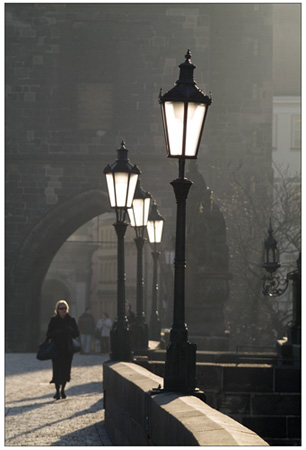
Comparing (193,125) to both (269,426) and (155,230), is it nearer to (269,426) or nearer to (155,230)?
(269,426)

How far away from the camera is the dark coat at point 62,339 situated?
16.3 meters

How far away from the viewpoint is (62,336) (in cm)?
1639

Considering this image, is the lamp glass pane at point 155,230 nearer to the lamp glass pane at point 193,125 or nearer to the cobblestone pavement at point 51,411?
the cobblestone pavement at point 51,411

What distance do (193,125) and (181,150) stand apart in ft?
0.69

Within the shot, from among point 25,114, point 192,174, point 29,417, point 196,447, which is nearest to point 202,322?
point 192,174

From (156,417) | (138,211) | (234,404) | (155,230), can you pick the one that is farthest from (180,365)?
(155,230)

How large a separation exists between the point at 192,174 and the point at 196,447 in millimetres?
16590

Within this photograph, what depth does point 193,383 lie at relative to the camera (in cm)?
853

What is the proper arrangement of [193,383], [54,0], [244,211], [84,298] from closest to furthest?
1. [193,383]
2. [244,211]
3. [54,0]
4. [84,298]

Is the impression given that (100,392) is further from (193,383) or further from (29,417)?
(193,383)

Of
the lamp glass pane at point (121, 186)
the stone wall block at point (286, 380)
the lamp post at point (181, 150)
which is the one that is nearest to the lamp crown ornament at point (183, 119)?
the lamp post at point (181, 150)

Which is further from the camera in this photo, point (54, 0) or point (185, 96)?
point (54, 0)

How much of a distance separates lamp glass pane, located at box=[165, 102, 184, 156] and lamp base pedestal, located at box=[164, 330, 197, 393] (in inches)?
54.8

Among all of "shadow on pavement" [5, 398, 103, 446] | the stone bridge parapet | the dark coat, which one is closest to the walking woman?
the dark coat
